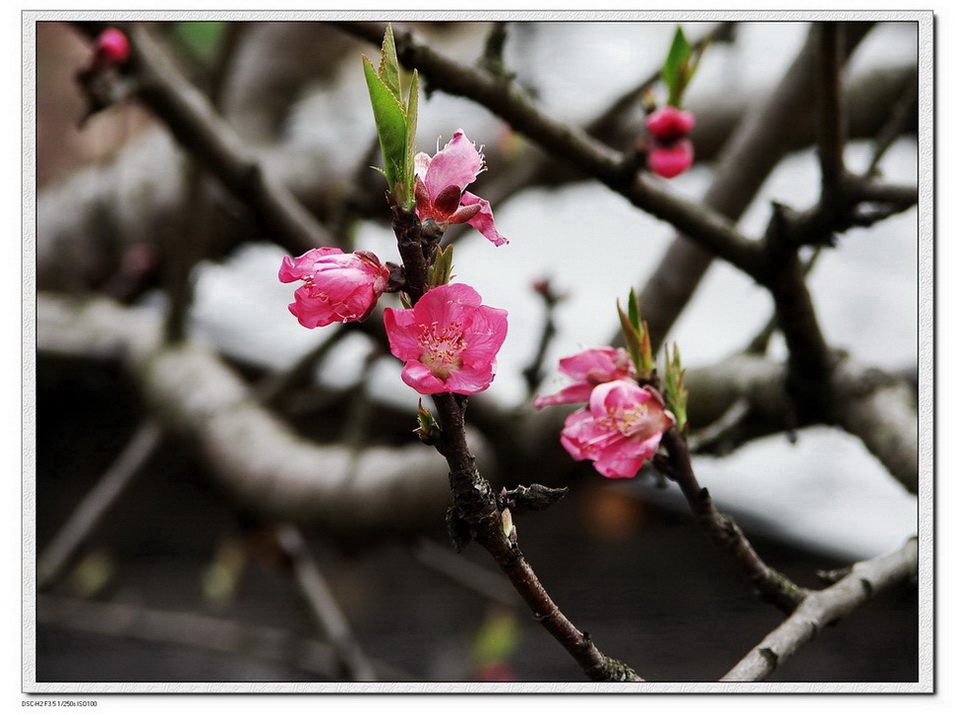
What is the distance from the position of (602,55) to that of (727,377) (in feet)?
1.39

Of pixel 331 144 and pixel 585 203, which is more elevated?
pixel 331 144

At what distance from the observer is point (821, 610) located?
0.55 metres

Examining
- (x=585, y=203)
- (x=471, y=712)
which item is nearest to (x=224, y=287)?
(x=585, y=203)

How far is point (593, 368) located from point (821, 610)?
9.1 inches

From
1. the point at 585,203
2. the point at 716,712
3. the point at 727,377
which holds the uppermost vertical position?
the point at 585,203

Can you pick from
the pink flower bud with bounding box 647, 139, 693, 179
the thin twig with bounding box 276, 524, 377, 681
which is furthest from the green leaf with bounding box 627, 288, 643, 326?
the thin twig with bounding box 276, 524, 377, 681

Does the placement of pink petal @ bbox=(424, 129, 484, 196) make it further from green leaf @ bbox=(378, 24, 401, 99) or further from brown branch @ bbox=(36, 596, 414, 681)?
brown branch @ bbox=(36, 596, 414, 681)

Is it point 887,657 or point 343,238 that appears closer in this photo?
point 887,657

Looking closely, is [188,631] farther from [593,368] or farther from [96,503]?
[593,368]

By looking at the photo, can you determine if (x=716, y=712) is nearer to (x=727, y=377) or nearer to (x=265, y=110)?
(x=727, y=377)

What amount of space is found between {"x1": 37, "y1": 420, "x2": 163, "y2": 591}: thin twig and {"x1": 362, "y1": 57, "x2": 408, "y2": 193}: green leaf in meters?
0.93

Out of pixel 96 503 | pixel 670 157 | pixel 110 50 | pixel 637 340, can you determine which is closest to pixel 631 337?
pixel 637 340

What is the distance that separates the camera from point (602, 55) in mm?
986

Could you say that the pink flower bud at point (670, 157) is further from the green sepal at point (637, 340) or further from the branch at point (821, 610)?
the branch at point (821, 610)
